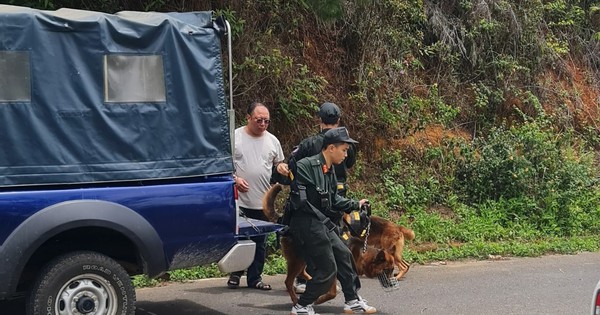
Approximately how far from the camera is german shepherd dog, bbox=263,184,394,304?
6.64 m

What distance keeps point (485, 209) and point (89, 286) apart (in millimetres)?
6960

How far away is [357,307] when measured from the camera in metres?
6.64

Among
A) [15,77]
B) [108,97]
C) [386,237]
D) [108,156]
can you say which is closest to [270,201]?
[386,237]

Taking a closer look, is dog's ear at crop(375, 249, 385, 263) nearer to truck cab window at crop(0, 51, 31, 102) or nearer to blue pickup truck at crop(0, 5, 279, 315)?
blue pickup truck at crop(0, 5, 279, 315)

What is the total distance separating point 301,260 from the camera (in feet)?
21.7

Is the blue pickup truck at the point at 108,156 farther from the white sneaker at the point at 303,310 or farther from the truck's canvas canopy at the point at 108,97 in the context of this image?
the white sneaker at the point at 303,310

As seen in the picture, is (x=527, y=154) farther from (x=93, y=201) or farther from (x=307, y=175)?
(x=93, y=201)

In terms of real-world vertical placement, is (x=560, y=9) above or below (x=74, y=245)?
above

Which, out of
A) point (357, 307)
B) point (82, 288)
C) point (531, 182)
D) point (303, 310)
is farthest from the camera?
point (531, 182)

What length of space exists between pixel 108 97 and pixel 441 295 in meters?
3.90

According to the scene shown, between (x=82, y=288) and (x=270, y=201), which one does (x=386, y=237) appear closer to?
(x=270, y=201)

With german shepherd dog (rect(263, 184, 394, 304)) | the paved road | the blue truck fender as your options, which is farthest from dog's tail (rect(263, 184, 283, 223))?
the blue truck fender

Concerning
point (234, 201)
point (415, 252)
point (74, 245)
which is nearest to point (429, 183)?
point (415, 252)

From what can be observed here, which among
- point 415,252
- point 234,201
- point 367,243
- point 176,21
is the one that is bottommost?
point 415,252
